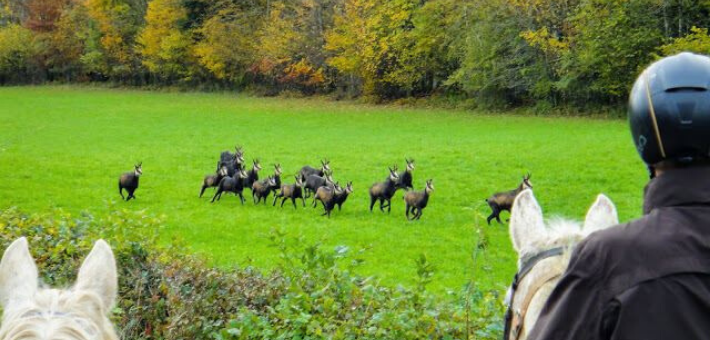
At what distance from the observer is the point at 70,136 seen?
1125 inches

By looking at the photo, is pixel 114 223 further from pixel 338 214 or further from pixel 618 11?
pixel 618 11

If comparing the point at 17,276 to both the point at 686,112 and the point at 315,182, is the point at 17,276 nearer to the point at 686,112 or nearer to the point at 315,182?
the point at 686,112

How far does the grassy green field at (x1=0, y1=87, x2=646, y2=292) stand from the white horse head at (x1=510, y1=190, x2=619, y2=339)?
3.62 feet

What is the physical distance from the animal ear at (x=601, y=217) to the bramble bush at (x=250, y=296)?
5.87 feet

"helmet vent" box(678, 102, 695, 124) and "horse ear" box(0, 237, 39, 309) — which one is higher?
"helmet vent" box(678, 102, 695, 124)

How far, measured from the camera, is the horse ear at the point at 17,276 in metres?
2.44

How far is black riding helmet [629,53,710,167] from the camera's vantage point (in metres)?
1.74

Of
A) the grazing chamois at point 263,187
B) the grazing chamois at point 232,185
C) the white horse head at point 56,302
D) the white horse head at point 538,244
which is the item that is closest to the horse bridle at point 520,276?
the white horse head at point 538,244

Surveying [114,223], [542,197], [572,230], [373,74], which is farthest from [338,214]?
[373,74]

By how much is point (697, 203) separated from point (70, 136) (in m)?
29.3

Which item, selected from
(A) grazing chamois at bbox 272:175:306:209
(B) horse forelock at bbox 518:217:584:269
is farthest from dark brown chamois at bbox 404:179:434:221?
(B) horse forelock at bbox 518:217:584:269

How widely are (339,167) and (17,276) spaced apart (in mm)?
18362

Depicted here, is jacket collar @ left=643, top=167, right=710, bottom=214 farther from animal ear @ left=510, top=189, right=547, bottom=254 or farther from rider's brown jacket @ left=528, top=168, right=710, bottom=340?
animal ear @ left=510, top=189, right=547, bottom=254

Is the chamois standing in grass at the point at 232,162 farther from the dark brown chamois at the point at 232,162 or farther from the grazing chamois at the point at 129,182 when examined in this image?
the grazing chamois at the point at 129,182
